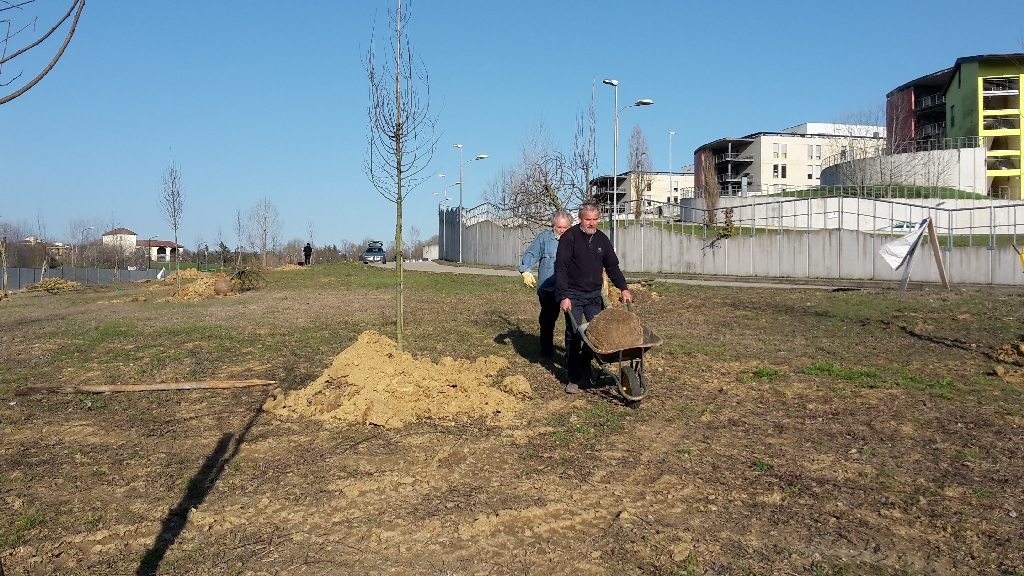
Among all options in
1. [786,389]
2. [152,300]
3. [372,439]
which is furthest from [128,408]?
[152,300]

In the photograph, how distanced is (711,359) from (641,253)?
1018 inches

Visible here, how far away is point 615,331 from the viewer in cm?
698

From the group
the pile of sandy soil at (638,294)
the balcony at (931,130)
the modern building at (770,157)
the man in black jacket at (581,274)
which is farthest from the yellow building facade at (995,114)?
the man in black jacket at (581,274)

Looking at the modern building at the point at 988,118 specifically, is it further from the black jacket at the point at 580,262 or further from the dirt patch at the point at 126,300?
the black jacket at the point at 580,262

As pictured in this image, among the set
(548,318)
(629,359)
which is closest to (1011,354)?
(629,359)

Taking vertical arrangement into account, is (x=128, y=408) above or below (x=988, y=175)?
below

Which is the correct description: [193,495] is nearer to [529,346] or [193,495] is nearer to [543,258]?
[543,258]

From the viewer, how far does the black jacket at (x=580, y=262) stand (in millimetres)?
7809

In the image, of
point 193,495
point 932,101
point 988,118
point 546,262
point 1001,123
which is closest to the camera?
point 193,495

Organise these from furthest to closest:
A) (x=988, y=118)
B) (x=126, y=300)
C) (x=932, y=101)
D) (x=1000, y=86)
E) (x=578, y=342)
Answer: (x=932, y=101) → (x=1000, y=86) → (x=988, y=118) → (x=126, y=300) → (x=578, y=342)

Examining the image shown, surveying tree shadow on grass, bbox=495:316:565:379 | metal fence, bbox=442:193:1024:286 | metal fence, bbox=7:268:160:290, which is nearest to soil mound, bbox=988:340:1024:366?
tree shadow on grass, bbox=495:316:565:379

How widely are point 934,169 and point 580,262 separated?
5510 cm

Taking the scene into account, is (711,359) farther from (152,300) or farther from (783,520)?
(152,300)

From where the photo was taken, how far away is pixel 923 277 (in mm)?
26562
